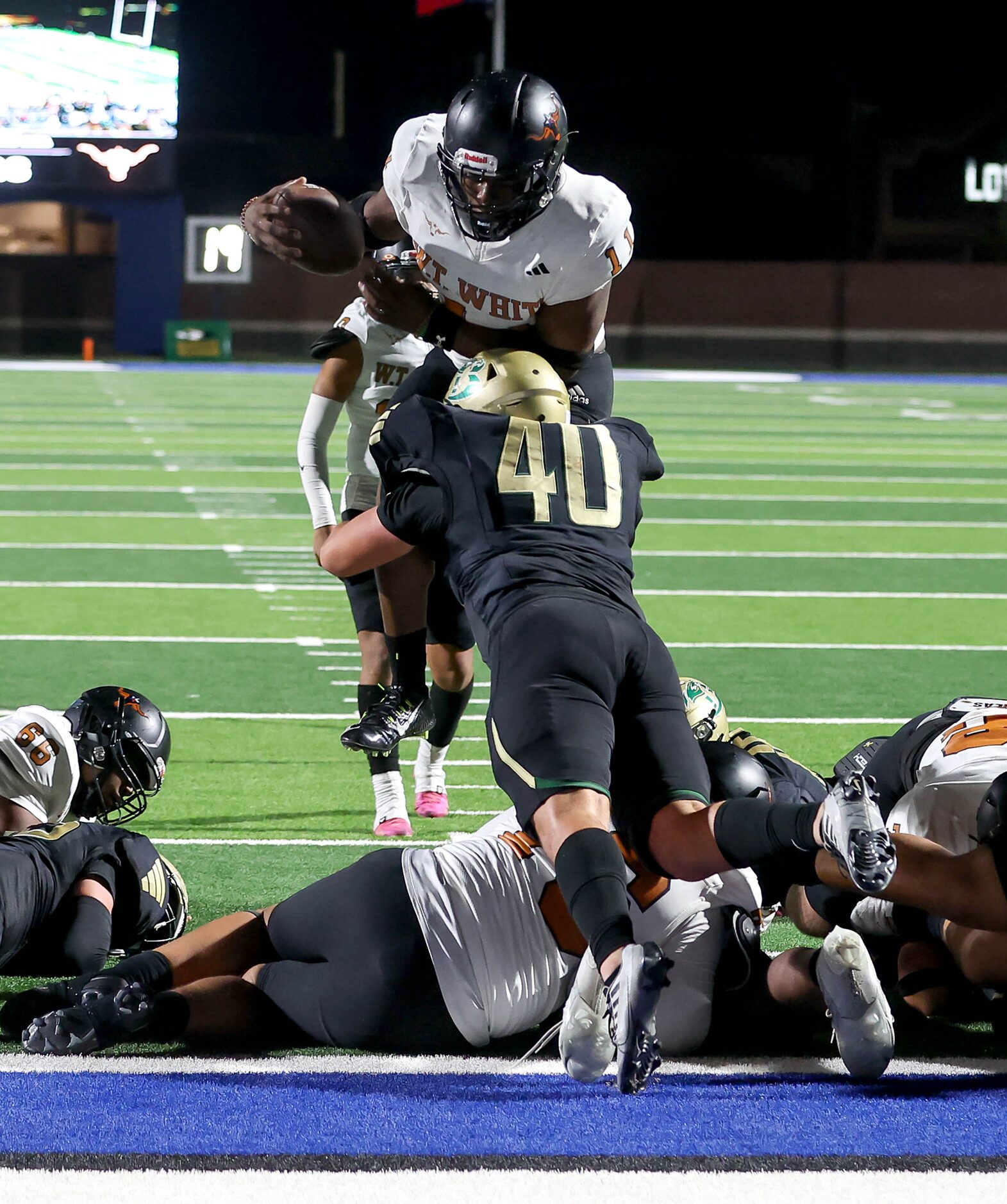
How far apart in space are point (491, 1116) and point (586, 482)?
4.33 ft

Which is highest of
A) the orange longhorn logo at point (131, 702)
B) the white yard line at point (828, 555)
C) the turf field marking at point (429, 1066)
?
the orange longhorn logo at point (131, 702)

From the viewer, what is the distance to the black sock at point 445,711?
16.8 ft

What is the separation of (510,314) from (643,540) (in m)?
6.90

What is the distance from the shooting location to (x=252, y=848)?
4.70 m

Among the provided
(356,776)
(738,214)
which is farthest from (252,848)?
(738,214)

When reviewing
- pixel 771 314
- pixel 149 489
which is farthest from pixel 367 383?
pixel 771 314

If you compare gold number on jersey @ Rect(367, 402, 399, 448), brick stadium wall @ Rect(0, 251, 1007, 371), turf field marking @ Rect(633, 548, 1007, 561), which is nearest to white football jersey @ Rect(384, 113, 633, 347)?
gold number on jersey @ Rect(367, 402, 399, 448)

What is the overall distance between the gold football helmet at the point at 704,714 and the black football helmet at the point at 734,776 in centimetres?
28

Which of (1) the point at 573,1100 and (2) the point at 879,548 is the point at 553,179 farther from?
(2) the point at 879,548

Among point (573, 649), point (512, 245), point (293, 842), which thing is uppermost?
point (512, 245)

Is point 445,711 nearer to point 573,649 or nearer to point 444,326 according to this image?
point 444,326

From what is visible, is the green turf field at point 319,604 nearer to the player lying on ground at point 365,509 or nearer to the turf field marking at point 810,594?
the turf field marking at point 810,594

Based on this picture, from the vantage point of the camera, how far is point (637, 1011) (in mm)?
2691

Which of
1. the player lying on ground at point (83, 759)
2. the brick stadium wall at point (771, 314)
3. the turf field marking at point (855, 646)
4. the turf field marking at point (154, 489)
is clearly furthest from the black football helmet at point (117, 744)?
the brick stadium wall at point (771, 314)
